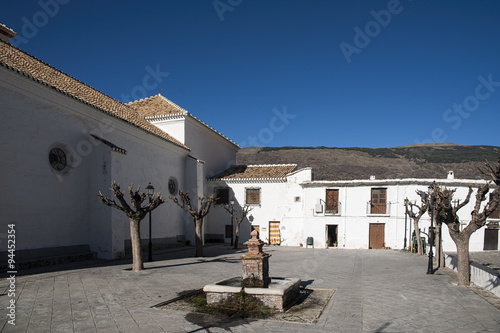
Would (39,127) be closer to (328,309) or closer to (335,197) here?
(328,309)

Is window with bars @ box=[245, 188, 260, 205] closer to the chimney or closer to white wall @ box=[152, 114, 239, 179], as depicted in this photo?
white wall @ box=[152, 114, 239, 179]

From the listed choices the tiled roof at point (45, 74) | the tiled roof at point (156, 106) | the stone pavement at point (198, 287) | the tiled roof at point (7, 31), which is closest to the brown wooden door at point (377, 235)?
the stone pavement at point (198, 287)

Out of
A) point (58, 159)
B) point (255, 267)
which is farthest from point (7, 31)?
point (255, 267)

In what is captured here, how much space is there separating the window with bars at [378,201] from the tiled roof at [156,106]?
14.0 meters

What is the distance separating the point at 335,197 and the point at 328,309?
18.0 meters

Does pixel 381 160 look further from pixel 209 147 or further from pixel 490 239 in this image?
pixel 209 147

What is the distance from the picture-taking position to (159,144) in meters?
20.5

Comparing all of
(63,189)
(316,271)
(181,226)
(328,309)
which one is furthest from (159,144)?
(328,309)

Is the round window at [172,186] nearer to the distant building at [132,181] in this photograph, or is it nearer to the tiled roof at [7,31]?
the distant building at [132,181]

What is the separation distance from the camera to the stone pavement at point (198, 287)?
6.16 m

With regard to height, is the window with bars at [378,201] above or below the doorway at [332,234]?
above

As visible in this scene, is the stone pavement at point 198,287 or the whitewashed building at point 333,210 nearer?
the stone pavement at point 198,287

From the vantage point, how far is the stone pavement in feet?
20.2

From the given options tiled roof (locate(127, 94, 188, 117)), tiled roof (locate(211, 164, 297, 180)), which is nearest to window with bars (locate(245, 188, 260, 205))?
tiled roof (locate(211, 164, 297, 180))
